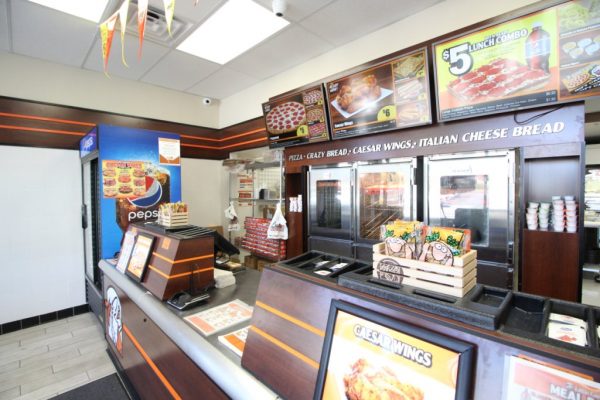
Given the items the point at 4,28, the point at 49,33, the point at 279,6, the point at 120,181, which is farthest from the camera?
the point at 120,181

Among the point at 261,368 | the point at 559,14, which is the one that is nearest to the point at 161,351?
the point at 261,368

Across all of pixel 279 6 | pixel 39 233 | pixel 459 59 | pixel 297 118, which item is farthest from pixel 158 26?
pixel 39 233

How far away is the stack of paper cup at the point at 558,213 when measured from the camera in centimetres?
208

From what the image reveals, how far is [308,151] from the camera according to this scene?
3.81 m

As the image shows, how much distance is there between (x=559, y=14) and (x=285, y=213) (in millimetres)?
3262

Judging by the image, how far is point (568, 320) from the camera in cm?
81

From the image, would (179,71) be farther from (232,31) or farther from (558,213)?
(558,213)

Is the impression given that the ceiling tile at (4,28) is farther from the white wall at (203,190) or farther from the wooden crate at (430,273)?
the wooden crate at (430,273)

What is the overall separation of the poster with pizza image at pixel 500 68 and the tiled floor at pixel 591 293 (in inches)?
→ 126

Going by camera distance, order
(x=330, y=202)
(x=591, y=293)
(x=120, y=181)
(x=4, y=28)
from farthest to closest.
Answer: (x=591, y=293)
(x=330, y=202)
(x=120, y=181)
(x=4, y=28)

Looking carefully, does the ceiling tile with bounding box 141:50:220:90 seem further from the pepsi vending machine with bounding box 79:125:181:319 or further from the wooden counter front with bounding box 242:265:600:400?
the wooden counter front with bounding box 242:265:600:400

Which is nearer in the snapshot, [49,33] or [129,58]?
[49,33]

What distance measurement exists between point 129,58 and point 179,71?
65 cm

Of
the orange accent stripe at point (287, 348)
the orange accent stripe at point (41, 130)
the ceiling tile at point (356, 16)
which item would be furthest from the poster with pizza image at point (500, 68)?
the orange accent stripe at point (41, 130)
